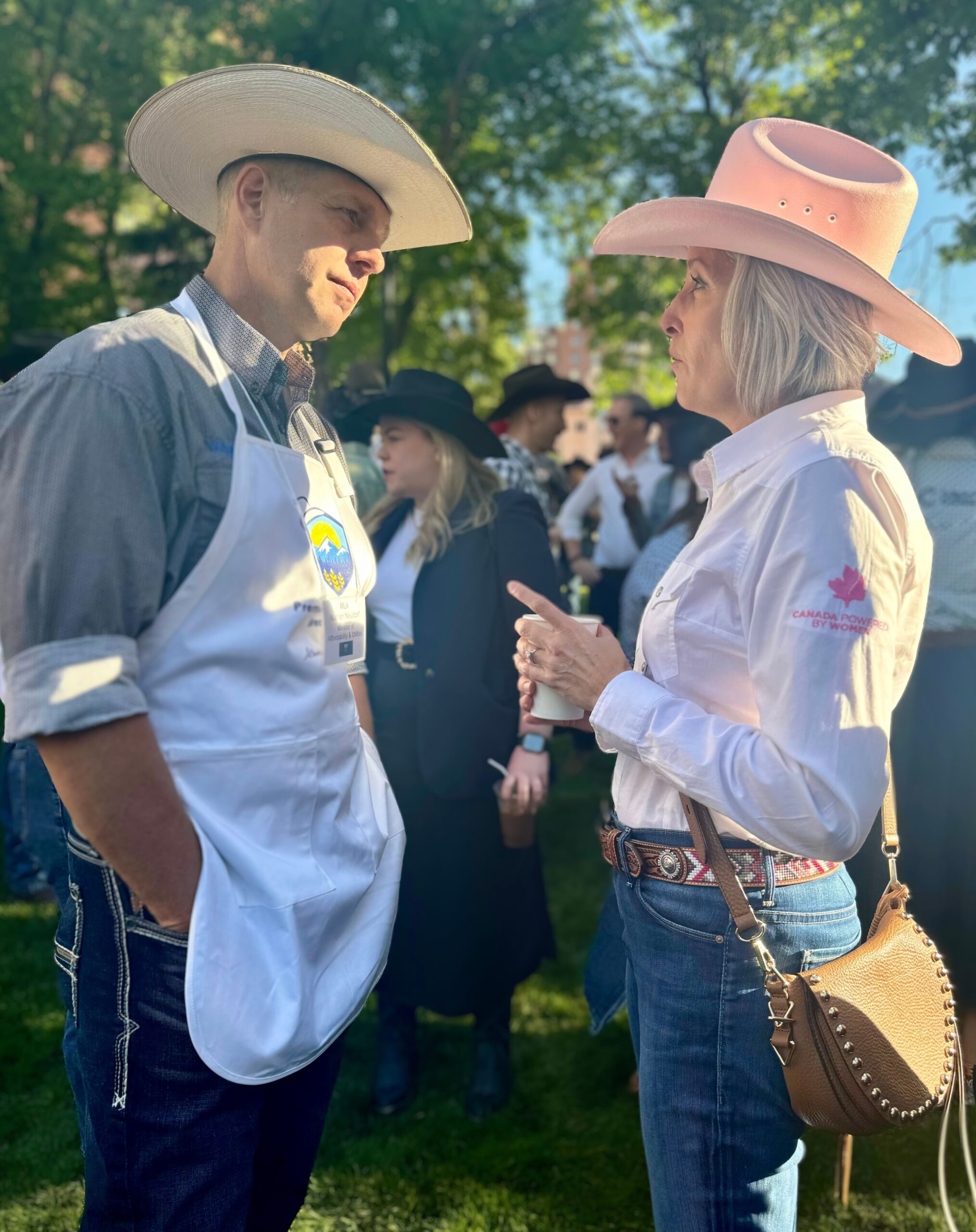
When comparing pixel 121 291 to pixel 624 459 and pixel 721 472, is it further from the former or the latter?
pixel 721 472

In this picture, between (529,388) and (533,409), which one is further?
(533,409)

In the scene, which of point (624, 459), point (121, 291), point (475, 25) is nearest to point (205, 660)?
point (624, 459)

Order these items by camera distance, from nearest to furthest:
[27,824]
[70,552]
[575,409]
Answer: [70,552] < [27,824] < [575,409]

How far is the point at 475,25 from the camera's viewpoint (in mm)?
13414

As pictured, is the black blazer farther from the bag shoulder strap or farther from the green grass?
the bag shoulder strap

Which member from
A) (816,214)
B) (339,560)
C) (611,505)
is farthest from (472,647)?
(611,505)

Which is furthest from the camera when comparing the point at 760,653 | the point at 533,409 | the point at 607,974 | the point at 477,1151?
the point at 533,409

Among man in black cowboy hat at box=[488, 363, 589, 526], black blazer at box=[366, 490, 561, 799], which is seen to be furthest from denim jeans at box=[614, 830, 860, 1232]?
man in black cowboy hat at box=[488, 363, 589, 526]

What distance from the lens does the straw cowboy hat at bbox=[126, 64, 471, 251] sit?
1646mm

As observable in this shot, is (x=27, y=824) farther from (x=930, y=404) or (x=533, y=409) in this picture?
(x=930, y=404)

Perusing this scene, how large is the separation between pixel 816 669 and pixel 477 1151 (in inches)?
95.2

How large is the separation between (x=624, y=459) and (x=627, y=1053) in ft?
17.7

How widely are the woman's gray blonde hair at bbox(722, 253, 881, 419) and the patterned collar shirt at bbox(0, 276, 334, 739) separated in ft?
2.93

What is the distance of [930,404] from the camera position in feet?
11.4
